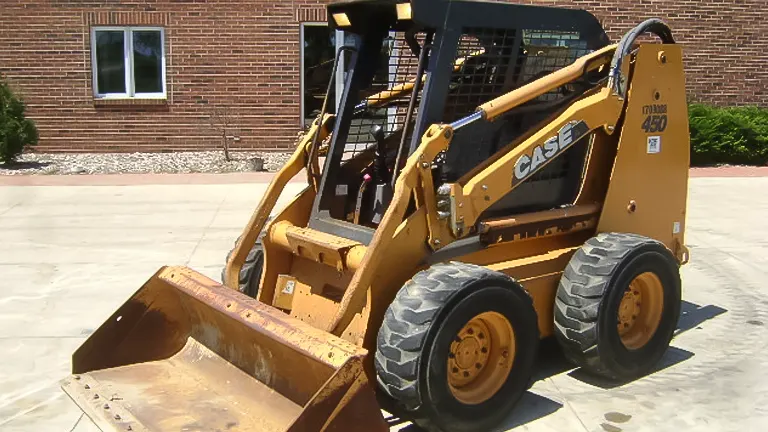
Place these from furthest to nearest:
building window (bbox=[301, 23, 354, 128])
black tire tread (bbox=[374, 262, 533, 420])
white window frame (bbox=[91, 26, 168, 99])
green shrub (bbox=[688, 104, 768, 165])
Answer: building window (bbox=[301, 23, 354, 128])
white window frame (bbox=[91, 26, 168, 99])
green shrub (bbox=[688, 104, 768, 165])
black tire tread (bbox=[374, 262, 533, 420])

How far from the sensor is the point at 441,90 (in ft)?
14.4

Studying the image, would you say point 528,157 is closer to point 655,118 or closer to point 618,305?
point 618,305

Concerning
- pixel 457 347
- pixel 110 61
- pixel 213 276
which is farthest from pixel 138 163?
pixel 457 347

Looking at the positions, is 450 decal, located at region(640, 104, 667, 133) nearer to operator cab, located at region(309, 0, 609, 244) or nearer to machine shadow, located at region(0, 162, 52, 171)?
operator cab, located at region(309, 0, 609, 244)

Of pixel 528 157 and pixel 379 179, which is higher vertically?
pixel 528 157

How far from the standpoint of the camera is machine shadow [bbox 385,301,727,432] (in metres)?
4.21

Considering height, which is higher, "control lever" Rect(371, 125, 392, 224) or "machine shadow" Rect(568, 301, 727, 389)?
"control lever" Rect(371, 125, 392, 224)

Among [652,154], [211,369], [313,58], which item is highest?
[313,58]

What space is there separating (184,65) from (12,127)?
3076 mm

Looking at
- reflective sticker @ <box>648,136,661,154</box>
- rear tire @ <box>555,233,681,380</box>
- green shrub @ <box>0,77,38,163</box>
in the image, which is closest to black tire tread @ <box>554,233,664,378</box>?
rear tire @ <box>555,233,681,380</box>

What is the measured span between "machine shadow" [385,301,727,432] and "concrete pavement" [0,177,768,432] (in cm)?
1

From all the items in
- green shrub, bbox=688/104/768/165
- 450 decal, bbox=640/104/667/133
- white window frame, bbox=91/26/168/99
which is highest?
white window frame, bbox=91/26/168/99

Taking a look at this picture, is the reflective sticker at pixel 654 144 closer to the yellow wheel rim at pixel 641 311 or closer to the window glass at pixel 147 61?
the yellow wheel rim at pixel 641 311

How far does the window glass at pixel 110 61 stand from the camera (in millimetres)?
14562
